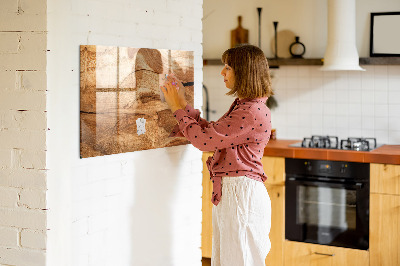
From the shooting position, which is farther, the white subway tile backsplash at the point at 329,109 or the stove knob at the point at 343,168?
the white subway tile backsplash at the point at 329,109

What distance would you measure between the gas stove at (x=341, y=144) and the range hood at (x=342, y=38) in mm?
529

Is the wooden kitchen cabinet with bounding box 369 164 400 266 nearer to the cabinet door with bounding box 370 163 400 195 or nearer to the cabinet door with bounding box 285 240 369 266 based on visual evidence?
the cabinet door with bounding box 370 163 400 195

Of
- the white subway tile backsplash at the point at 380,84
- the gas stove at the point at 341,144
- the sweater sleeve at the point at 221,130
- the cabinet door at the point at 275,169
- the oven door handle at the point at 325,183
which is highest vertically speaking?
the white subway tile backsplash at the point at 380,84

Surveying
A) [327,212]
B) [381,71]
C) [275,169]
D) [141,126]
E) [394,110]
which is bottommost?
[327,212]

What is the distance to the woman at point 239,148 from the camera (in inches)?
104

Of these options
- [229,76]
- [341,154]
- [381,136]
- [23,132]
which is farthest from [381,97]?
[23,132]

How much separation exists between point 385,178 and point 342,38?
44.7 inches

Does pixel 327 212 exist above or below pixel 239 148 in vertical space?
below

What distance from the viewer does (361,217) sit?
13.3ft

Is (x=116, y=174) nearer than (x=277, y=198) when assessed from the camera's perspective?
Yes

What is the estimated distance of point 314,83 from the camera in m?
4.81

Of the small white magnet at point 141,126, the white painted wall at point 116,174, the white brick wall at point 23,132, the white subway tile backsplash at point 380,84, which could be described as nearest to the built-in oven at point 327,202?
the white subway tile backsplash at point 380,84

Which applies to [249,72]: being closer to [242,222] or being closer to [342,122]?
[242,222]

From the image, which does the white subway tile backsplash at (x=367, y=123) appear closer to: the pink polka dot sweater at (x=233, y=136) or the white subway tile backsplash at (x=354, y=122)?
the white subway tile backsplash at (x=354, y=122)
